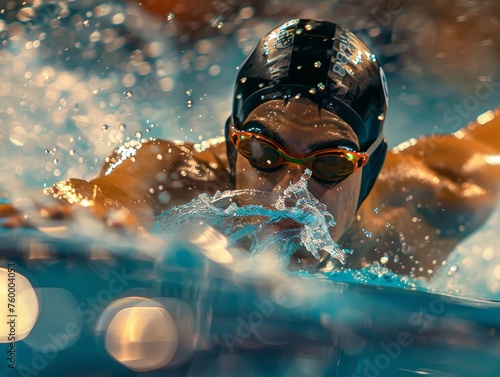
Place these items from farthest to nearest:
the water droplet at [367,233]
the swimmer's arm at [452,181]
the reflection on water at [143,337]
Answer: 1. the swimmer's arm at [452,181]
2. the water droplet at [367,233]
3. the reflection on water at [143,337]

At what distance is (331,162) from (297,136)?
4.5 inches

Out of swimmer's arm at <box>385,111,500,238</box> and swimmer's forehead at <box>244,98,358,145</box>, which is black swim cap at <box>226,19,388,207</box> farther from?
swimmer's arm at <box>385,111,500,238</box>

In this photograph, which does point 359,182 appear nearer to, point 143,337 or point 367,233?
point 367,233

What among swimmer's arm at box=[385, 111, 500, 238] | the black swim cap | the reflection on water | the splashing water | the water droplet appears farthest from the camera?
swimmer's arm at box=[385, 111, 500, 238]

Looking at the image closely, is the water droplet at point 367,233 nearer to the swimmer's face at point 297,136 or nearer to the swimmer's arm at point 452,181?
the swimmer's arm at point 452,181

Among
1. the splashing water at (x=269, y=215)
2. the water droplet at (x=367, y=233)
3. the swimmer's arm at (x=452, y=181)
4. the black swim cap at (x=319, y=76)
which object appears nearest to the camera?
the splashing water at (x=269, y=215)

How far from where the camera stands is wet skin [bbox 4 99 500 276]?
5.17 feet

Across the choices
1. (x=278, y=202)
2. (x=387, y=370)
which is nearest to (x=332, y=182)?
(x=278, y=202)

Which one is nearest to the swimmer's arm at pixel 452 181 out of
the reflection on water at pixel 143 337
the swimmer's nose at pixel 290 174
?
the swimmer's nose at pixel 290 174

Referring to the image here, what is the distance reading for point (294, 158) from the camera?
1556 millimetres

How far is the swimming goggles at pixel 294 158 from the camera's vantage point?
1547 millimetres

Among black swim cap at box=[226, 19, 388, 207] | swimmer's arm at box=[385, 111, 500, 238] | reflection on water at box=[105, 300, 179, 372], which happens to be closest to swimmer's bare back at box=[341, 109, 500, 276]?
swimmer's arm at box=[385, 111, 500, 238]

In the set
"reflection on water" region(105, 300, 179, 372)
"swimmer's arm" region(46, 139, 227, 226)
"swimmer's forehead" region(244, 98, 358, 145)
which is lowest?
"swimmer's arm" region(46, 139, 227, 226)

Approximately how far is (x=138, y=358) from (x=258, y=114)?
2.95ft
